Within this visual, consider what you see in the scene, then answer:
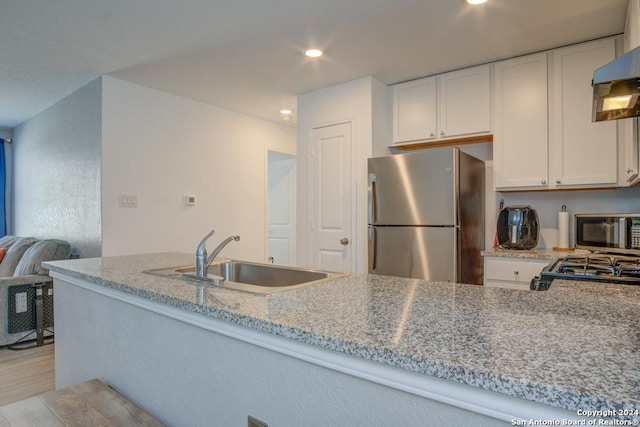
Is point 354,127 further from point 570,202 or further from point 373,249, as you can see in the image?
point 570,202

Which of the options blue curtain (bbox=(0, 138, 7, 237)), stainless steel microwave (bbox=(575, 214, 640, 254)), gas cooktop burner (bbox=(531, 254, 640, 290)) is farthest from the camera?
blue curtain (bbox=(0, 138, 7, 237))

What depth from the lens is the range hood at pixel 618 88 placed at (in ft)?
4.01

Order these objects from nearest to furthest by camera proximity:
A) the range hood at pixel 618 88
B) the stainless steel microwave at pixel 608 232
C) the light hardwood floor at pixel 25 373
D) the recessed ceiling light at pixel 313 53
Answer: the range hood at pixel 618 88 → the stainless steel microwave at pixel 608 232 → the light hardwood floor at pixel 25 373 → the recessed ceiling light at pixel 313 53

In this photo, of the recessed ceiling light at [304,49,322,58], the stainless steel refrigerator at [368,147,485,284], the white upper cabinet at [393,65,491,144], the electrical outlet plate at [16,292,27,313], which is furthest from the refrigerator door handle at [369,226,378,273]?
the electrical outlet plate at [16,292,27,313]

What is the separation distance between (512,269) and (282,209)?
11.5ft

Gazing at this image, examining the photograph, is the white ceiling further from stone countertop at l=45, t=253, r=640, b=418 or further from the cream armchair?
stone countertop at l=45, t=253, r=640, b=418

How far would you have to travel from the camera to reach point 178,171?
12.6 feet

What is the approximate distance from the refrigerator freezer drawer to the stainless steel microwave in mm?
902

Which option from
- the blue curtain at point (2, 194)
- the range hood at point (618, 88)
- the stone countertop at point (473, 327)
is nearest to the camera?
the stone countertop at point (473, 327)

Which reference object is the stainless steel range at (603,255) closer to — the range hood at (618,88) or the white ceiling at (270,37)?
the range hood at (618,88)

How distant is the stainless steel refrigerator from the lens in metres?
2.64

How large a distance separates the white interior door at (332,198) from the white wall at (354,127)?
0.22 feet

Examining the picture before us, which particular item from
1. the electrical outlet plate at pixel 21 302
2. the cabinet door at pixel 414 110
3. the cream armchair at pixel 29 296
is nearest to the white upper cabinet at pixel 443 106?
the cabinet door at pixel 414 110

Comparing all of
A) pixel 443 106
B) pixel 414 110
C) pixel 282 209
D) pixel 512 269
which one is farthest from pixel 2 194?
pixel 512 269
